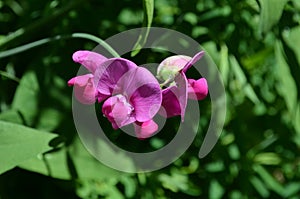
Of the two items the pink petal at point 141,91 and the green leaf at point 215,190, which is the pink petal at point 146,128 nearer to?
the pink petal at point 141,91

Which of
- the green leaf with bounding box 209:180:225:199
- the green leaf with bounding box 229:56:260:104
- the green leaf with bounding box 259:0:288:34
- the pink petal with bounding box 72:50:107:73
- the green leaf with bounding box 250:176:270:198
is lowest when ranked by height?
the green leaf with bounding box 250:176:270:198

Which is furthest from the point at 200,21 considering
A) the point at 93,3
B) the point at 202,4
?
the point at 93,3

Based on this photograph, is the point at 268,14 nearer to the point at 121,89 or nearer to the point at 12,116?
the point at 121,89

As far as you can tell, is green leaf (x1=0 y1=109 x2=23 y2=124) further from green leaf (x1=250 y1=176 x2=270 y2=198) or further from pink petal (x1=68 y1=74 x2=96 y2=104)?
green leaf (x1=250 y1=176 x2=270 y2=198)

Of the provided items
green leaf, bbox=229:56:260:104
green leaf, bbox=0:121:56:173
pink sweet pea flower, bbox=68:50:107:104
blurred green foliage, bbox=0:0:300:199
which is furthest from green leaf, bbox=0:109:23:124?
green leaf, bbox=229:56:260:104

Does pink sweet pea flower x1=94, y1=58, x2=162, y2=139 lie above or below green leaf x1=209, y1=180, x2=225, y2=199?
above

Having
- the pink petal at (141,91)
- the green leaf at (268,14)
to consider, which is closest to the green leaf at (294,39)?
the green leaf at (268,14)

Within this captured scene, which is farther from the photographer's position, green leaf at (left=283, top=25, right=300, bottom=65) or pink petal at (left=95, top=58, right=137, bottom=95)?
green leaf at (left=283, top=25, right=300, bottom=65)
